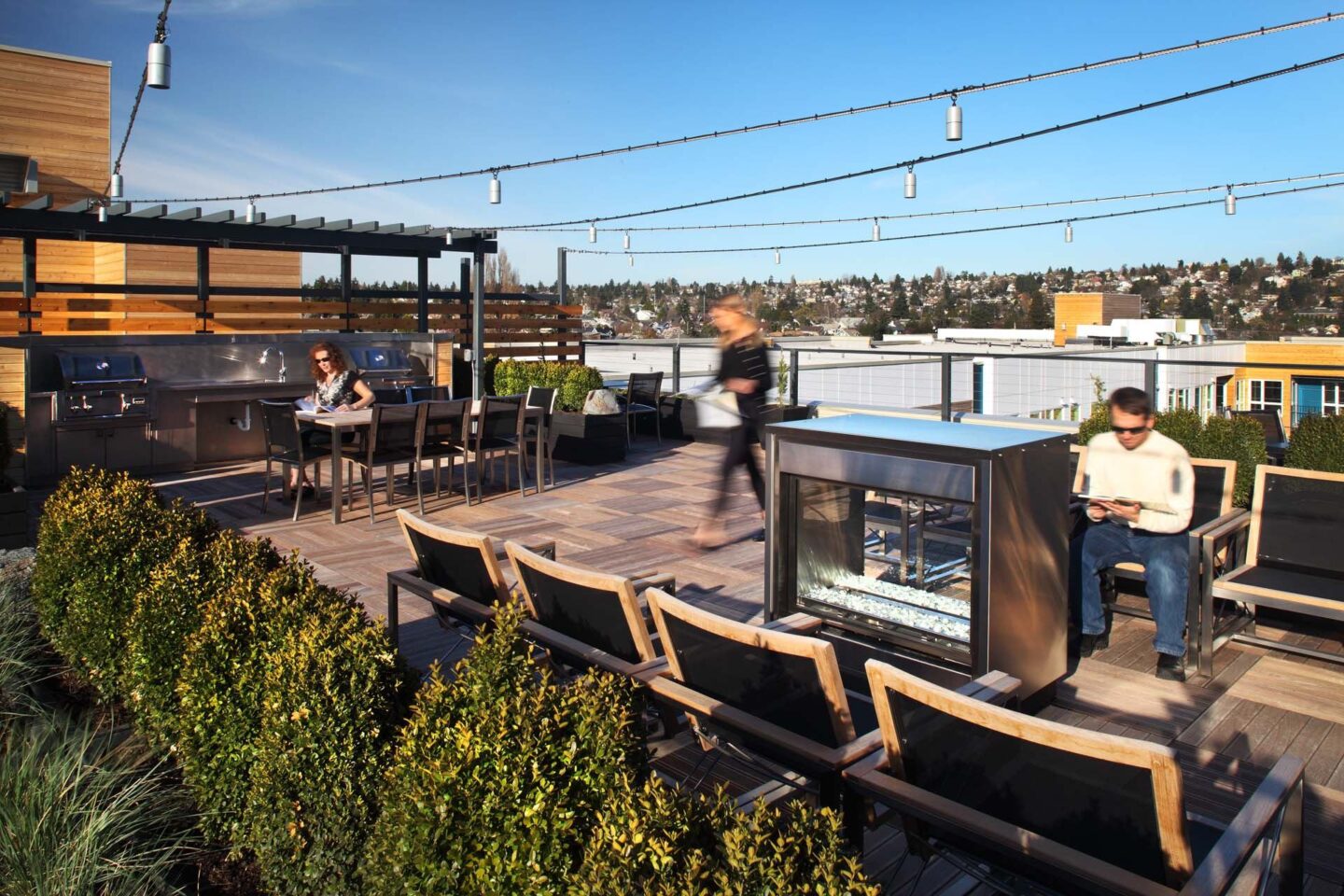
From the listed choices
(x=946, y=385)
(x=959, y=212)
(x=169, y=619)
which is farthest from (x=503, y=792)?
(x=959, y=212)

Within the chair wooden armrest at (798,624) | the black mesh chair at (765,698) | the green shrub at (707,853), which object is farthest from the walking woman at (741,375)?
the green shrub at (707,853)

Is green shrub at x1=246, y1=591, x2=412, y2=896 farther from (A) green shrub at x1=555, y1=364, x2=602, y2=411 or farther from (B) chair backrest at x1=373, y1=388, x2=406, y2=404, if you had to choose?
(A) green shrub at x1=555, y1=364, x2=602, y2=411

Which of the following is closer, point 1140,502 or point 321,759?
point 321,759

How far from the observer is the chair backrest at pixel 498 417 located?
7.93 metres

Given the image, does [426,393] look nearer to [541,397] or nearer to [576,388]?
[541,397]

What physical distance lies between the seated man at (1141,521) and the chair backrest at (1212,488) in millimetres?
602

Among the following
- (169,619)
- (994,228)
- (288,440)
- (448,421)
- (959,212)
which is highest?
(959,212)

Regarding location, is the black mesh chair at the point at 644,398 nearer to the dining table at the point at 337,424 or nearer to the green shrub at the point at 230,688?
the dining table at the point at 337,424

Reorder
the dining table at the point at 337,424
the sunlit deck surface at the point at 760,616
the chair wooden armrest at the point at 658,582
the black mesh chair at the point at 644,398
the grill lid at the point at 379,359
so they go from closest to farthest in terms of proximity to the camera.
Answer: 1. the sunlit deck surface at the point at 760,616
2. the chair wooden armrest at the point at 658,582
3. the dining table at the point at 337,424
4. the black mesh chair at the point at 644,398
5. the grill lid at the point at 379,359

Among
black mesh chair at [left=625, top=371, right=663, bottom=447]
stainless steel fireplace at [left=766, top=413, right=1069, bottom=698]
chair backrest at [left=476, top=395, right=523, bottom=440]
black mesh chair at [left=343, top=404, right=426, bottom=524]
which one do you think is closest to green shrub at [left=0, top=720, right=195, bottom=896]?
stainless steel fireplace at [left=766, top=413, right=1069, bottom=698]

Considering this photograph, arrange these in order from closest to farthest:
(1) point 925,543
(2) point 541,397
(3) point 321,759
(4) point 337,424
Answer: (3) point 321,759
(1) point 925,543
(4) point 337,424
(2) point 541,397

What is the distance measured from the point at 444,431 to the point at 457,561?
437cm

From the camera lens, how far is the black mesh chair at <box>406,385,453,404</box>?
9.42m

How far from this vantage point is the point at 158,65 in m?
6.90
